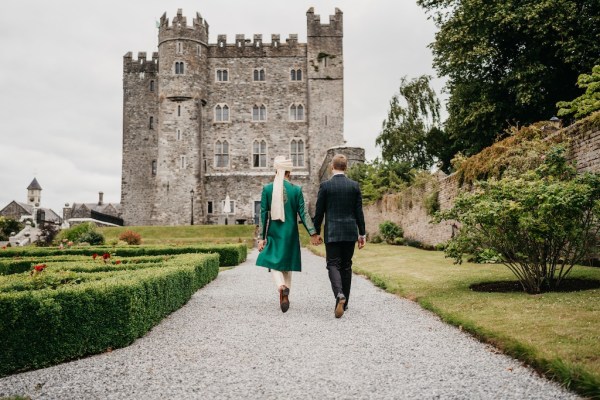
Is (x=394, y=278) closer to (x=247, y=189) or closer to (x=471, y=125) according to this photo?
(x=471, y=125)

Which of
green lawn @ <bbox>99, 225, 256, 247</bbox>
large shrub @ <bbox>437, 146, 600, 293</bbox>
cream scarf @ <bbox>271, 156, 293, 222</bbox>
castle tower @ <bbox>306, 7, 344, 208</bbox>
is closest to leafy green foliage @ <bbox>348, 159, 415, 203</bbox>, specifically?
green lawn @ <bbox>99, 225, 256, 247</bbox>

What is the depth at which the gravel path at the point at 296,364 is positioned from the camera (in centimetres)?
368

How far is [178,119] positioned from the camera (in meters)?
38.8

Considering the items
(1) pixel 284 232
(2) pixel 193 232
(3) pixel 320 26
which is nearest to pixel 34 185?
(3) pixel 320 26

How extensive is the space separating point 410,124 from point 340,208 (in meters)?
34.2

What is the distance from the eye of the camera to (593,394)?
3.34 metres

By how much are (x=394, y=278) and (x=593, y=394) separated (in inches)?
267

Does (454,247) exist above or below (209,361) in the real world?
above

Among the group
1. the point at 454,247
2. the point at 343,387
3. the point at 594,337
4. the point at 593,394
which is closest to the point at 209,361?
the point at 343,387

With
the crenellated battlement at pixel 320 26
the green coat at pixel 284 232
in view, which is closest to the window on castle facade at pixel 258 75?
the crenellated battlement at pixel 320 26

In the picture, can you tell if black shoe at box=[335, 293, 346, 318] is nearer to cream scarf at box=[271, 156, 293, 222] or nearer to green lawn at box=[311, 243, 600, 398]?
green lawn at box=[311, 243, 600, 398]

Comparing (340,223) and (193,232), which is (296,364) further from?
(193,232)

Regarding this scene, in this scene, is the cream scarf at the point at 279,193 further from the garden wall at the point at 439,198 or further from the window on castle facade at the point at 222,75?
the window on castle facade at the point at 222,75

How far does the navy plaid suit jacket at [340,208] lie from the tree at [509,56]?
42.2 ft
